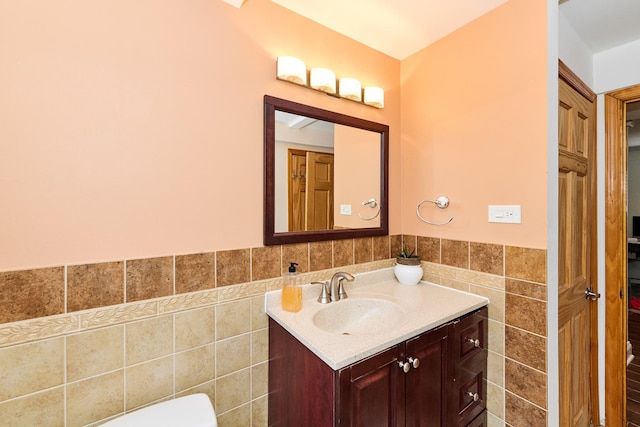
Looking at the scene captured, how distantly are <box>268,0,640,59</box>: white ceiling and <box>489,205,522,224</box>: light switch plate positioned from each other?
3.47 ft

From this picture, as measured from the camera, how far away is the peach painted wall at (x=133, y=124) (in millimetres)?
882

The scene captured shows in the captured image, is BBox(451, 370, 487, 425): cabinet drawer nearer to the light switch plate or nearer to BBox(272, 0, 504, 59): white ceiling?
the light switch plate

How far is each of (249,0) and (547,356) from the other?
7.12 ft

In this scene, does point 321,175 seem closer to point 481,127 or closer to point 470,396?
point 481,127

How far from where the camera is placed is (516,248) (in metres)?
1.36

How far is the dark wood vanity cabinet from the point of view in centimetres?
93

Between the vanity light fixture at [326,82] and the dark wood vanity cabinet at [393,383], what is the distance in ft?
3.99

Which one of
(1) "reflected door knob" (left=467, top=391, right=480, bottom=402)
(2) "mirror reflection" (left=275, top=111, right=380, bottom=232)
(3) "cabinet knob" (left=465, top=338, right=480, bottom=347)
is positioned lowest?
(1) "reflected door knob" (left=467, top=391, right=480, bottom=402)

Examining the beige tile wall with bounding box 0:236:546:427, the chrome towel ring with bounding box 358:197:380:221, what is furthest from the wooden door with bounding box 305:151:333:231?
the chrome towel ring with bounding box 358:197:380:221

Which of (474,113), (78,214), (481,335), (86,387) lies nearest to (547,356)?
(481,335)

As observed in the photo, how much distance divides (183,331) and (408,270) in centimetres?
126

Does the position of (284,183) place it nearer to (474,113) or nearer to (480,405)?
(474,113)

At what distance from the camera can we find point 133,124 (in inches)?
41.1

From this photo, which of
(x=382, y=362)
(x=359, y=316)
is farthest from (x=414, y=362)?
(x=359, y=316)
